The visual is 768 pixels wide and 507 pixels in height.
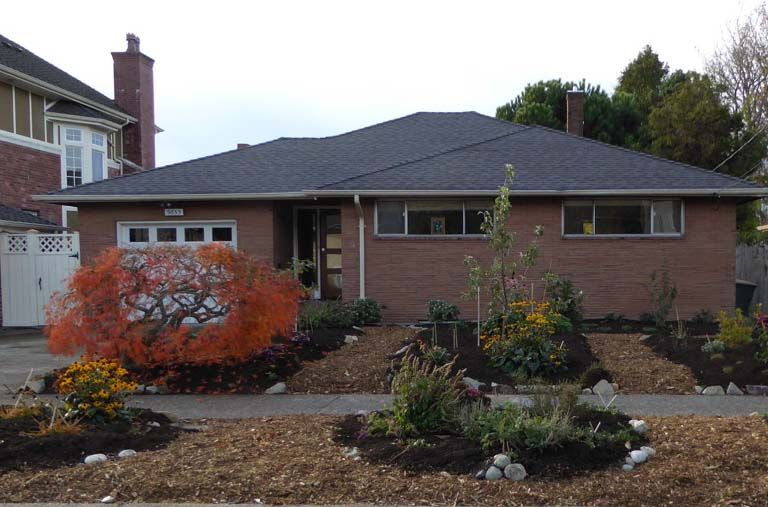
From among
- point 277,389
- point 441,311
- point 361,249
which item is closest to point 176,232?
point 361,249

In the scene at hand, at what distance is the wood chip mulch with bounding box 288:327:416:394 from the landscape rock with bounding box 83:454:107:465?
3.47 m

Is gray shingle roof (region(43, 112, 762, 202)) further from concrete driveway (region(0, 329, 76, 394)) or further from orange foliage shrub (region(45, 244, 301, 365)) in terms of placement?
orange foliage shrub (region(45, 244, 301, 365))

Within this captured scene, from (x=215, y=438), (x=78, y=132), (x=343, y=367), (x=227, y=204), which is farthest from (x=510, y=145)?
(x=78, y=132)

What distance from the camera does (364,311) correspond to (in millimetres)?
14078

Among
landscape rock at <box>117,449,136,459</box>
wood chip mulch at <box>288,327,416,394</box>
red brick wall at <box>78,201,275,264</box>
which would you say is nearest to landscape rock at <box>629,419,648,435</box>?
wood chip mulch at <box>288,327,416,394</box>

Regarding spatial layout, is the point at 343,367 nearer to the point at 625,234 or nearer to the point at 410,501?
the point at 410,501

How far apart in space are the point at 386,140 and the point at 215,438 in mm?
13384

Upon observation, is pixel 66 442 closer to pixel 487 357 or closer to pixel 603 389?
pixel 487 357

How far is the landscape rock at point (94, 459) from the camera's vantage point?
554 cm

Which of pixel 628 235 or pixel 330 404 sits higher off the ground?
pixel 628 235

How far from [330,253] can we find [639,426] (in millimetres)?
11707

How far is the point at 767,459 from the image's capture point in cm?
524

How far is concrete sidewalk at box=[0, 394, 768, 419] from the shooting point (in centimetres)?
764

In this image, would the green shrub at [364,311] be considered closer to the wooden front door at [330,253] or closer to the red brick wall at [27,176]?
the wooden front door at [330,253]
